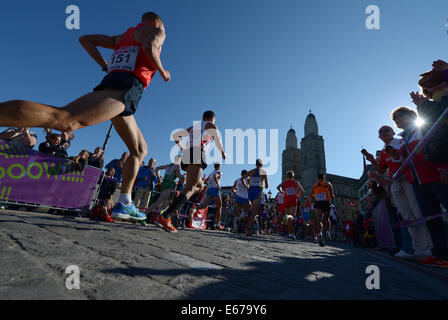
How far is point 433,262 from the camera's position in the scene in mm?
3000

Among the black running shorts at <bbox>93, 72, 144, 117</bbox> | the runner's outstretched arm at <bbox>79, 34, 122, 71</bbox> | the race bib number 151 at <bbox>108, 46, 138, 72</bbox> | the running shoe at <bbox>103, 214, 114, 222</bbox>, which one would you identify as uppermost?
the runner's outstretched arm at <bbox>79, 34, 122, 71</bbox>

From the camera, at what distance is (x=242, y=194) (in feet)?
26.8

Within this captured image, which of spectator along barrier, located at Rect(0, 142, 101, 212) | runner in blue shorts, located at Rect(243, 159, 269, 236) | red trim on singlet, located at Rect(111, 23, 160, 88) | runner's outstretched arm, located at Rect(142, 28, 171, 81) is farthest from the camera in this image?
runner in blue shorts, located at Rect(243, 159, 269, 236)

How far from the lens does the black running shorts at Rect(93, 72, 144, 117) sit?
2.05 meters

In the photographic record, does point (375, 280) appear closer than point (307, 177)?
Yes

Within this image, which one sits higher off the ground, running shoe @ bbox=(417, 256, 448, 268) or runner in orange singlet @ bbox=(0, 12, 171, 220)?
runner in orange singlet @ bbox=(0, 12, 171, 220)

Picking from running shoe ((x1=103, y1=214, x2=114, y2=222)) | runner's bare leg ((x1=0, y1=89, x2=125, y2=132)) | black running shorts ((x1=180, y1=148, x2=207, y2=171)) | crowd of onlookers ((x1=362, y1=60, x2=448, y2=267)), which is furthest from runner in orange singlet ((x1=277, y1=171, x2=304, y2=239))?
runner's bare leg ((x1=0, y1=89, x2=125, y2=132))

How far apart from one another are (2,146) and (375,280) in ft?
21.1

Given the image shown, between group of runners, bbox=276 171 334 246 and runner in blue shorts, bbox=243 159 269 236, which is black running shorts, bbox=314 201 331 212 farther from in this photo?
runner in blue shorts, bbox=243 159 269 236

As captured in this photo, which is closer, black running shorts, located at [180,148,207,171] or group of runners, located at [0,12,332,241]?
group of runners, located at [0,12,332,241]

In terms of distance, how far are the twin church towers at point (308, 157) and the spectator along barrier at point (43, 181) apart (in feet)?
167

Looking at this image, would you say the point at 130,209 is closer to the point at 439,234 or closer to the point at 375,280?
the point at 375,280

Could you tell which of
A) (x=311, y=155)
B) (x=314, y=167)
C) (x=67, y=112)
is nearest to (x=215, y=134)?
(x=67, y=112)

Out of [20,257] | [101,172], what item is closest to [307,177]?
[101,172]
